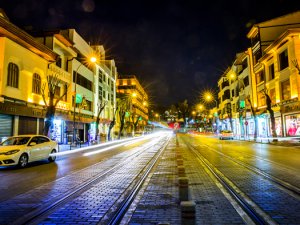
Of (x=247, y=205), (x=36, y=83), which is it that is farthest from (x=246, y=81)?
(x=247, y=205)

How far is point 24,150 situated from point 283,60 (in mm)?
35200

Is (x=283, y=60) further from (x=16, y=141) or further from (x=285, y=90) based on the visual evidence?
(x=16, y=141)

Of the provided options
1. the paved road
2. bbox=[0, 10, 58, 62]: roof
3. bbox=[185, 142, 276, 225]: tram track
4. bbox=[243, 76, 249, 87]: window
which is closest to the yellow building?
Answer: bbox=[243, 76, 249, 87]: window

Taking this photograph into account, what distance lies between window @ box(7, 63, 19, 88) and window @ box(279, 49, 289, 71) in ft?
106

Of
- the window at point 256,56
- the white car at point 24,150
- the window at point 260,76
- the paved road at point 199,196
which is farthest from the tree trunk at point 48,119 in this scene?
the window at point 256,56

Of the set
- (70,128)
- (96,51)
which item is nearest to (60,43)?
(70,128)

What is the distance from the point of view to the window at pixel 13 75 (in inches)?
928

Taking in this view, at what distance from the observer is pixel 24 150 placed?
13.9m

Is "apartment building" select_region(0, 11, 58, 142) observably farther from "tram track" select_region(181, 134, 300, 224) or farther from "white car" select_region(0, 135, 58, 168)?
"tram track" select_region(181, 134, 300, 224)

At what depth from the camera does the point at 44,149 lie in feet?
52.1

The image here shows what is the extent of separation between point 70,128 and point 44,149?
23129 millimetres

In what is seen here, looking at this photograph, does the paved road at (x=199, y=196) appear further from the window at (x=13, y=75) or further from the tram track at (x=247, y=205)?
the window at (x=13, y=75)

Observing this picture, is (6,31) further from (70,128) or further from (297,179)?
(297,179)

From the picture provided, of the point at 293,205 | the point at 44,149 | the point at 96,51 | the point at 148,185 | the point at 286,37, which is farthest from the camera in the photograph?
the point at 96,51
